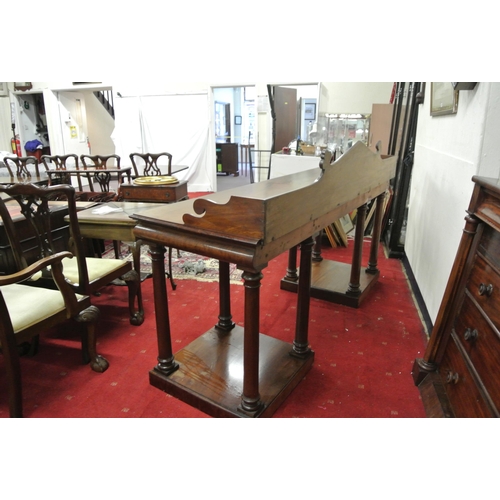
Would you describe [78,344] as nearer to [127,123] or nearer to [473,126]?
[473,126]

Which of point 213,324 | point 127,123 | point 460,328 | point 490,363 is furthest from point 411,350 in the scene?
point 127,123

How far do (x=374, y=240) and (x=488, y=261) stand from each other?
1759 mm

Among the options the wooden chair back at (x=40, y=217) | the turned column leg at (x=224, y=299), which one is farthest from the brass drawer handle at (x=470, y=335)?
the wooden chair back at (x=40, y=217)

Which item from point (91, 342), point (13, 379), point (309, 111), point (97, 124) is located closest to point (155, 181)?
point (91, 342)

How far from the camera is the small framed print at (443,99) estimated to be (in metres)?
2.21

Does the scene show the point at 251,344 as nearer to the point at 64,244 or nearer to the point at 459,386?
the point at 459,386

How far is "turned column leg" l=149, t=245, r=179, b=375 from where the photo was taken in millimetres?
1638

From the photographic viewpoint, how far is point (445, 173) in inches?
94.1

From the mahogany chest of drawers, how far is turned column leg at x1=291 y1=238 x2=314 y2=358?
58 cm

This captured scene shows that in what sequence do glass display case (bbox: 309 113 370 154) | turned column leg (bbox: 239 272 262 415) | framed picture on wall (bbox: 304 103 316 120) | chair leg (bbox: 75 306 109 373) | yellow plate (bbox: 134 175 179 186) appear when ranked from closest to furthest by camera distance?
turned column leg (bbox: 239 272 262 415) → chair leg (bbox: 75 306 109 373) → yellow plate (bbox: 134 175 179 186) → glass display case (bbox: 309 113 370 154) → framed picture on wall (bbox: 304 103 316 120)

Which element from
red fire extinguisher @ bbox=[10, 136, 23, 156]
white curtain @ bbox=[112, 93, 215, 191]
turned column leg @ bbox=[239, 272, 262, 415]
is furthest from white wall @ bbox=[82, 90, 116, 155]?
turned column leg @ bbox=[239, 272, 262, 415]

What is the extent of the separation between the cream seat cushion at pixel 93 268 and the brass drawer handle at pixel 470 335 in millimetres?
1890

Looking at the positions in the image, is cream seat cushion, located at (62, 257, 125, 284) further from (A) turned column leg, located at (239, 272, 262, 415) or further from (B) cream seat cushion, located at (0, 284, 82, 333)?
(A) turned column leg, located at (239, 272, 262, 415)

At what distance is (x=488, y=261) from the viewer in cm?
137
